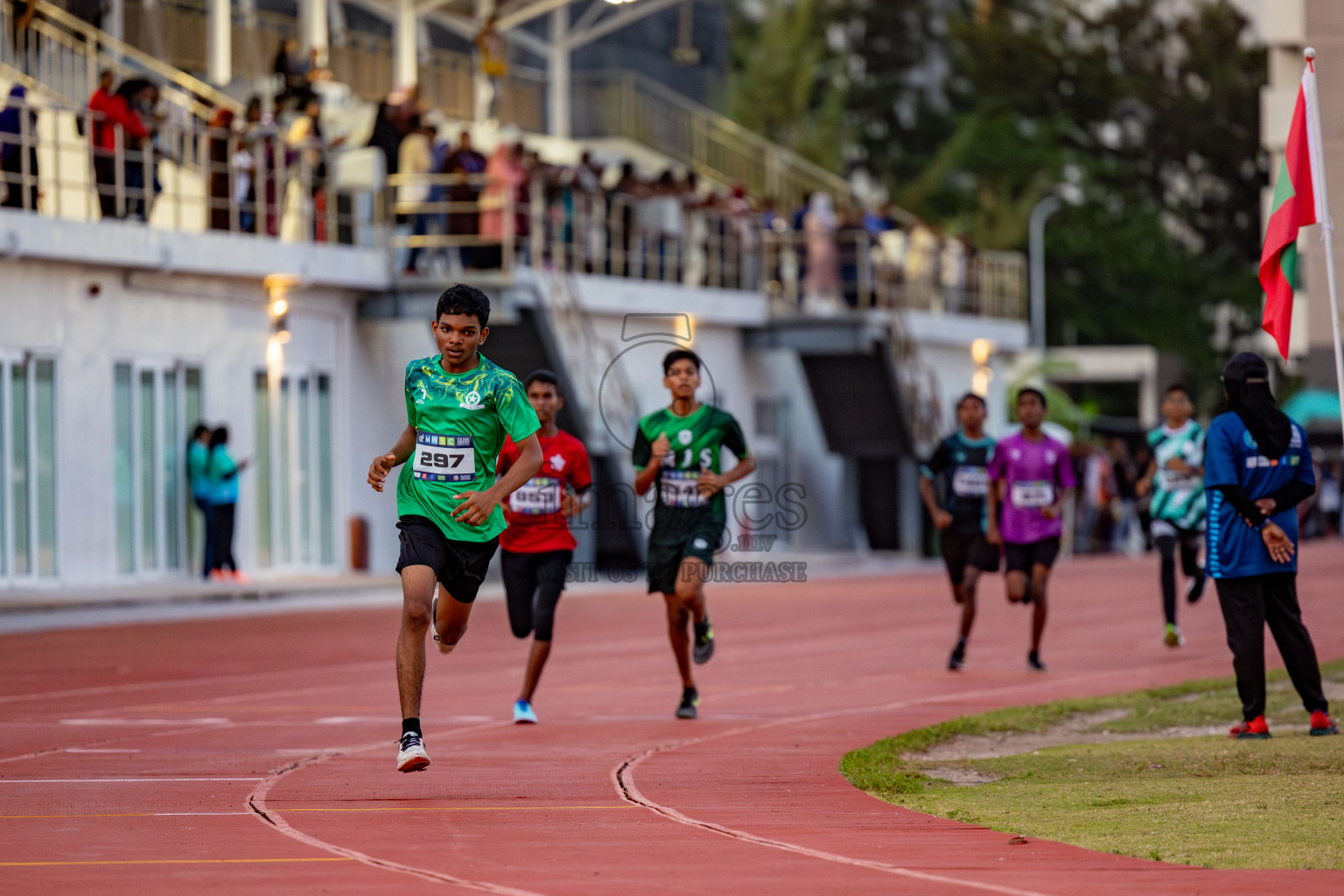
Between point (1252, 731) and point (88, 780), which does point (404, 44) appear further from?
point (88, 780)

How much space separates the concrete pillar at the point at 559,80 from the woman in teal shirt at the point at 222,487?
645 inches

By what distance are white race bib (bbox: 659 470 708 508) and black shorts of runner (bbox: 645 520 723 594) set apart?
13cm

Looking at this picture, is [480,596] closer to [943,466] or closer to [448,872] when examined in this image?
[943,466]

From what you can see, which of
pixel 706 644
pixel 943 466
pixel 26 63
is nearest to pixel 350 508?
pixel 26 63

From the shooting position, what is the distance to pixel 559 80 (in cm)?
4222

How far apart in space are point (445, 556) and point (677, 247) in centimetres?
2500

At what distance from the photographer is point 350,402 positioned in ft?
101

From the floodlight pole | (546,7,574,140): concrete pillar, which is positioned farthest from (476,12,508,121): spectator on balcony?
the floodlight pole

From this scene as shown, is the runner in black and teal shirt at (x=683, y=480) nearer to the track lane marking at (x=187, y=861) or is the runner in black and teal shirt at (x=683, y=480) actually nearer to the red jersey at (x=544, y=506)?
the red jersey at (x=544, y=506)

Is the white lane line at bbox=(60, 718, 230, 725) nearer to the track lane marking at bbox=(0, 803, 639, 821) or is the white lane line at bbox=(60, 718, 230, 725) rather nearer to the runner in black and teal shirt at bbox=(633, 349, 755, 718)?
the runner in black and teal shirt at bbox=(633, 349, 755, 718)

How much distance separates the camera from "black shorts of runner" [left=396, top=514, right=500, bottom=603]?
9.28 metres

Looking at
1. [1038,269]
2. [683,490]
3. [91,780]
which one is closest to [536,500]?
[683,490]

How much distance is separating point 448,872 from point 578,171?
24362 mm

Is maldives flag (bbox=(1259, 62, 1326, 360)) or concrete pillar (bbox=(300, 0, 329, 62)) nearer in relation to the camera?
maldives flag (bbox=(1259, 62, 1326, 360))
